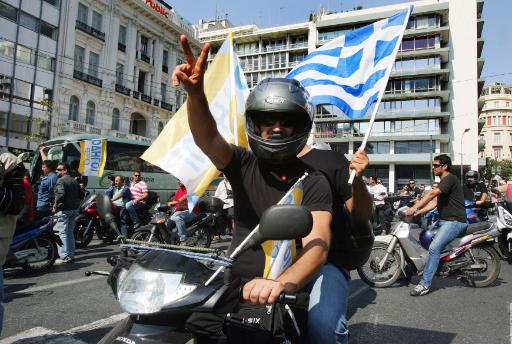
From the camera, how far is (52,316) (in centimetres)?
406

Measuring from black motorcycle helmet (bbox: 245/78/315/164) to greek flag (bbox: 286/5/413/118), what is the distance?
187 centimetres

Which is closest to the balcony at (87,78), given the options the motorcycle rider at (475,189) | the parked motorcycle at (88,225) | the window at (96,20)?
the window at (96,20)

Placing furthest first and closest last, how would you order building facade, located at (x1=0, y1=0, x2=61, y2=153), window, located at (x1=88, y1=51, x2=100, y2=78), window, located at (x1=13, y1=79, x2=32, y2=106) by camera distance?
window, located at (x1=88, y1=51, x2=100, y2=78)
window, located at (x1=13, y1=79, x2=32, y2=106)
building facade, located at (x1=0, y1=0, x2=61, y2=153)

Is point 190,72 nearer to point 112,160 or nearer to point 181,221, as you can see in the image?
point 181,221

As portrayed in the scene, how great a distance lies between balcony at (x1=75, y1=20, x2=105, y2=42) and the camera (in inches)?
1269

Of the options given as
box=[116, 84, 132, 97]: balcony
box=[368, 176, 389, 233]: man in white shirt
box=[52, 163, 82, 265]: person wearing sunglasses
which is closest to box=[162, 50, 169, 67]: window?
box=[116, 84, 132, 97]: balcony

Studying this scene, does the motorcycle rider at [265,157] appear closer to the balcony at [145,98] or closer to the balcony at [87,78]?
the balcony at [87,78]

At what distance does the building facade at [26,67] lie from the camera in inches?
1029

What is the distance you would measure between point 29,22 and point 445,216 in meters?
31.0

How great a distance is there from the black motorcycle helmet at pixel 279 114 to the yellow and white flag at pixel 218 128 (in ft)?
9.42

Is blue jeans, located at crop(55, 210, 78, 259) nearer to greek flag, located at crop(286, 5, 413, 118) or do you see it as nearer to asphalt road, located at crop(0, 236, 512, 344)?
asphalt road, located at crop(0, 236, 512, 344)

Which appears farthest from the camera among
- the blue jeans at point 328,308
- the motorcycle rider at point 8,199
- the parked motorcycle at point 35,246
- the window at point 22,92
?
the window at point 22,92

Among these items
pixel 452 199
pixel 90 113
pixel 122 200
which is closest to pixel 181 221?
pixel 122 200

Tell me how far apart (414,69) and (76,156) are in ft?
140
